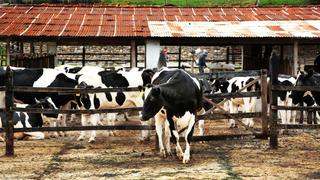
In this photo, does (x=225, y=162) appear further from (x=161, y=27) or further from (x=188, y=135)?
(x=161, y=27)

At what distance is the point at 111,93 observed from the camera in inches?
492

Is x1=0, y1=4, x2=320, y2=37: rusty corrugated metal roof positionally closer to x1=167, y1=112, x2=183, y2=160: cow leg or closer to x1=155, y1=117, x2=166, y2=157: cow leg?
x1=155, y1=117, x2=166, y2=157: cow leg

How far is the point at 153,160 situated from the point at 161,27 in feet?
31.0

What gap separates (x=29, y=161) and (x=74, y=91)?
1.56 m

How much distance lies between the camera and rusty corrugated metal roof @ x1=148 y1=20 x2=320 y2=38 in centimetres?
1748

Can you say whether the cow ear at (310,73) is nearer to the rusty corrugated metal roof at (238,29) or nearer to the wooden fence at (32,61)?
the rusty corrugated metal roof at (238,29)

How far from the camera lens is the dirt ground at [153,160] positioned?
856 cm

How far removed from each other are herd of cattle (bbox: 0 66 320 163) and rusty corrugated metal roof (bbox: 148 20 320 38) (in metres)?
2.60

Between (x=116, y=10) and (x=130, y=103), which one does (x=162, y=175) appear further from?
(x=116, y=10)

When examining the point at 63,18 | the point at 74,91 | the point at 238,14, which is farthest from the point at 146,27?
the point at 74,91

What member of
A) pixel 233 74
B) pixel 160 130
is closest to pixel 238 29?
pixel 233 74

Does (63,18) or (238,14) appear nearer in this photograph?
(63,18)

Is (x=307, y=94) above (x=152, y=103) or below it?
below

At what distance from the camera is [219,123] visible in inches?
605
